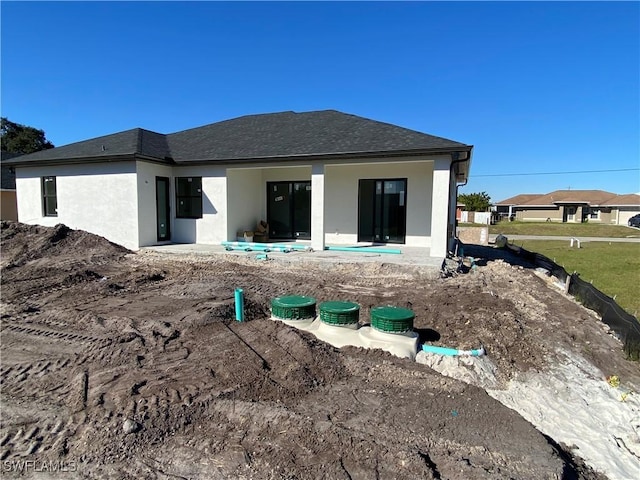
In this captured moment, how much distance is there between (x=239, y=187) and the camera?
552 inches

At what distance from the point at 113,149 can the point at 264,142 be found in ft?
18.1

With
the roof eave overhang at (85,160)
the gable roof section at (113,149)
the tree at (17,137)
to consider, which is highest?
the tree at (17,137)

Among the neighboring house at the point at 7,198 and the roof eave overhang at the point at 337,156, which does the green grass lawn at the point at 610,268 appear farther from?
the neighboring house at the point at 7,198

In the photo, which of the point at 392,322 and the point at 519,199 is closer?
the point at 392,322

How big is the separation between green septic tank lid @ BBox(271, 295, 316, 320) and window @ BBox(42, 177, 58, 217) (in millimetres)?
13042

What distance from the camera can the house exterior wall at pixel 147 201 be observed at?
1282 cm

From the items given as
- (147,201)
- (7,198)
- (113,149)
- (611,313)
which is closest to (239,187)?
(147,201)

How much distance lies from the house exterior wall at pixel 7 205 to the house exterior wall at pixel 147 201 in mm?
13854

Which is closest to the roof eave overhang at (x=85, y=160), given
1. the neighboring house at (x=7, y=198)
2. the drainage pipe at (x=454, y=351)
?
the neighboring house at (x=7, y=198)

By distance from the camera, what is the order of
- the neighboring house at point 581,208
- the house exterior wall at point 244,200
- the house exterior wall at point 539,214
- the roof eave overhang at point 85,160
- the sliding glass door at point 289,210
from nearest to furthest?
the roof eave overhang at point 85,160, the house exterior wall at point 244,200, the sliding glass door at point 289,210, the neighboring house at point 581,208, the house exterior wall at point 539,214

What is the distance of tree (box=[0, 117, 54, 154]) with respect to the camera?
38.9 meters

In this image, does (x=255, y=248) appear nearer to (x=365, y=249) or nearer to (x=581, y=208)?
(x=365, y=249)

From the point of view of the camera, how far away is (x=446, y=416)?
3.56 meters

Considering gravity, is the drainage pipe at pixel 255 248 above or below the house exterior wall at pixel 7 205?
below
